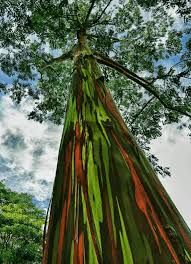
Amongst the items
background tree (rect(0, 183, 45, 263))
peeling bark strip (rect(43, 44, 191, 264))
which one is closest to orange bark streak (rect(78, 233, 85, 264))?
peeling bark strip (rect(43, 44, 191, 264))

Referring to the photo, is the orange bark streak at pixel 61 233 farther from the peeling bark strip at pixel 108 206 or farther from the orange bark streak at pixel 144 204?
the orange bark streak at pixel 144 204

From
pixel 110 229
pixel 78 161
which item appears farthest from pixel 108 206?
pixel 78 161

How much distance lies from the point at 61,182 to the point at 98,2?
7596 mm

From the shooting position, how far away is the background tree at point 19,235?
1017cm

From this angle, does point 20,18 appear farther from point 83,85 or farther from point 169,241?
point 169,241

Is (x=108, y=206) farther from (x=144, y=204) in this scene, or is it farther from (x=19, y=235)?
(x=19, y=235)

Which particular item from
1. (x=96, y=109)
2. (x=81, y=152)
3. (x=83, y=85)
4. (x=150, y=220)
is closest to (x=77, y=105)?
(x=96, y=109)

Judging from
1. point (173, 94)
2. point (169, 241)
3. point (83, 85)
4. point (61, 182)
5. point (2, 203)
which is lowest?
point (169, 241)

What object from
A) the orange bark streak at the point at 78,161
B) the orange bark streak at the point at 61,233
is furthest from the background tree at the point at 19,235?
the orange bark streak at the point at 61,233

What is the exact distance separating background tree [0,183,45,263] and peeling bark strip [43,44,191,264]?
9259 mm

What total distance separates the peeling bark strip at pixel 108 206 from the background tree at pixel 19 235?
9.26m

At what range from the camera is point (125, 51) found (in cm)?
873

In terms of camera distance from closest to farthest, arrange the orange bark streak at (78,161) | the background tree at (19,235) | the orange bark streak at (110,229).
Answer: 1. the orange bark streak at (110,229)
2. the orange bark streak at (78,161)
3. the background tree at (19,235)

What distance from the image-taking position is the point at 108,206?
1.13 m
